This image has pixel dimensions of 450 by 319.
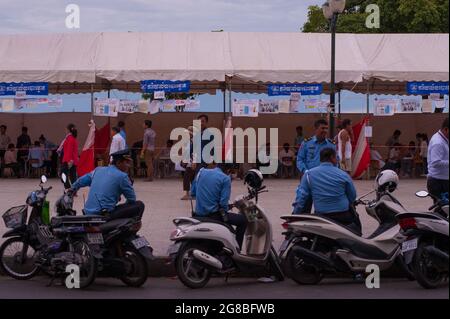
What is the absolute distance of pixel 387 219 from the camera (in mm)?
9133

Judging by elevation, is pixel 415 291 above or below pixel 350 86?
below

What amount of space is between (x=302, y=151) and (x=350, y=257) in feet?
9.79

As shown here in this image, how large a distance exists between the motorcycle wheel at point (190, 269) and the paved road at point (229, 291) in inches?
3.7

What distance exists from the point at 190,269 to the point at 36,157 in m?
15.9

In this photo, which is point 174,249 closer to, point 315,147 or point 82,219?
point 82,219

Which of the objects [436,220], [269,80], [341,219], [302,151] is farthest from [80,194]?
[436,220]

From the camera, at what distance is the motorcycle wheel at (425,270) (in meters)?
8.29

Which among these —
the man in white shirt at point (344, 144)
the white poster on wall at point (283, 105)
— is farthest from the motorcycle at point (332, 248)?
the white poster on wall at point (283, 105)

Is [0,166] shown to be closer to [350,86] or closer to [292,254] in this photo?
[350,86]

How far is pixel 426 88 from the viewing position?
21.4 metres

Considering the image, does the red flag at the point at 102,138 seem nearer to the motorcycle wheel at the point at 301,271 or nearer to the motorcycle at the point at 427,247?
the motorcycle wheel at the point at 301,271

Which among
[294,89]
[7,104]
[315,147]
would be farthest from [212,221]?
[7,104]

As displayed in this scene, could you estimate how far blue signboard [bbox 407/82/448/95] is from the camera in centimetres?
2128
